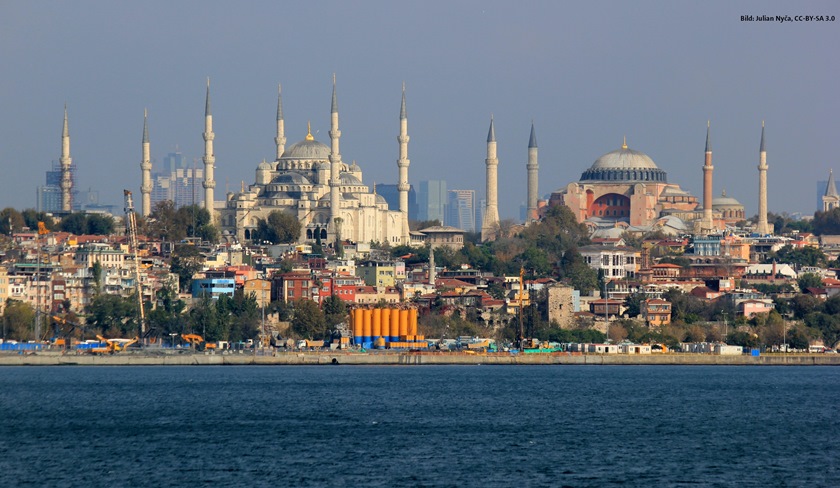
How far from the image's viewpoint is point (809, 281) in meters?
83.3

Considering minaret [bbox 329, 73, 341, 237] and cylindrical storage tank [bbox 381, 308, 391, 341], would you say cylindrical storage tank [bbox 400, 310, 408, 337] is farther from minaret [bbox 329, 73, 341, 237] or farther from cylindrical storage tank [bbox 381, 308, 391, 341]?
minaret [bbox 329, 73, 341, 237]

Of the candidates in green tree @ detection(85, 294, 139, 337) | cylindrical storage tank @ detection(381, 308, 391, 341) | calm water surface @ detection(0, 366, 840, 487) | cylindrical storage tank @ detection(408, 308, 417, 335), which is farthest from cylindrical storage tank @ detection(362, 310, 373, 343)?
calm water surface @ detection(0, 366, 840, 487)

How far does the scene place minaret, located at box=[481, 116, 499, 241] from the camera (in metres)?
104

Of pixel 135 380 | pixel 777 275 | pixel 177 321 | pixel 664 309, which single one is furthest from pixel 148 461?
pixel 777 275

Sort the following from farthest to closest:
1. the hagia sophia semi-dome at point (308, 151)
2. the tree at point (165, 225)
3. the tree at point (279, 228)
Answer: the hagia sophia semi-dome at point (308, 151) → the tree at point (279, 228) → the tree at point (165, 225)

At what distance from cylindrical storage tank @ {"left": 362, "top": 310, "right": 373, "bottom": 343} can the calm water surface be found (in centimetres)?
969

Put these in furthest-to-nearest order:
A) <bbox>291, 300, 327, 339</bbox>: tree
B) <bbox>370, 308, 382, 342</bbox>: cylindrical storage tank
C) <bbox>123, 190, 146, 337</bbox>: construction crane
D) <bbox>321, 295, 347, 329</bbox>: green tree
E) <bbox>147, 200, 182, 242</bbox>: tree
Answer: <bbox>147, 200, 182, 242</bbox>: tree < <bbox>321, 295, 347, 329</bbox>: green tree < <bbox>123, 190, 146, 337</bbox>: construction crane < <bbox>370, 308, 382, 342</bbox>: cylindrical storage tank < <bbox>291, 300, 327, 339</bbox>: tree

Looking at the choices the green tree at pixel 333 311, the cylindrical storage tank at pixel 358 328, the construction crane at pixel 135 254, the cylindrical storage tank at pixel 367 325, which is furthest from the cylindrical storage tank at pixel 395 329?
the construction crane at pixel 135 254

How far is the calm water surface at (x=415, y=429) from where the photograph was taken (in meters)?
32.1

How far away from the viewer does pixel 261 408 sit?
45.2m

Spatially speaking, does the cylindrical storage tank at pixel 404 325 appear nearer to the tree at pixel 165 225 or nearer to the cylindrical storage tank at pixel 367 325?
the cylindrical storage tank at pixel 367 325

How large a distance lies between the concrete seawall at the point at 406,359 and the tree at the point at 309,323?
3.46m

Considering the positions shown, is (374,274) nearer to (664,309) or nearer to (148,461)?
(664,309)

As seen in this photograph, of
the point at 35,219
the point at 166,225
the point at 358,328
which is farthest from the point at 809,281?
the point at 35,219
